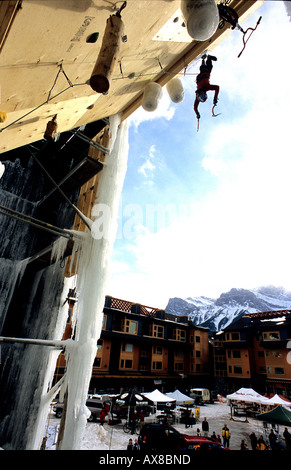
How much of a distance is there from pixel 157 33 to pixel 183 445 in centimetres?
1603

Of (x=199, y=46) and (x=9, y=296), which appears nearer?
(x=199, y=46)

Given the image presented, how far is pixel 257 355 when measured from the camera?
1457 inches

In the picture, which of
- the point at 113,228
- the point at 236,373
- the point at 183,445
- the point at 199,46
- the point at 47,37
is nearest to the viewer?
the point at 47,37

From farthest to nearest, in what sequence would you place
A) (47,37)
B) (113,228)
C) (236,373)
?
(236,373)
(113,228)
(47,37)

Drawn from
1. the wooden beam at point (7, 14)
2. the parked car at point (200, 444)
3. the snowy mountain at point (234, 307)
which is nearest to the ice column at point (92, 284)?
the wooden beam at point (7, 14)

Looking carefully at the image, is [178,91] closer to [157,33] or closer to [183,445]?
[157,33]

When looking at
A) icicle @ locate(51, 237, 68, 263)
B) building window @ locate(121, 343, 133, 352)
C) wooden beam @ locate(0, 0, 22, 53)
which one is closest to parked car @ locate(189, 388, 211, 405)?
building window @ locate(121, 343, 133, 352)

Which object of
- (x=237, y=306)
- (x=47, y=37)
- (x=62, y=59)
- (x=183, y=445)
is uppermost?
(x=237, y=306)

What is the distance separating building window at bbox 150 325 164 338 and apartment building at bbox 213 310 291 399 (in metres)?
11.8

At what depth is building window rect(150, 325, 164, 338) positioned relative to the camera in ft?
114

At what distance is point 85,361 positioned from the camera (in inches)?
175

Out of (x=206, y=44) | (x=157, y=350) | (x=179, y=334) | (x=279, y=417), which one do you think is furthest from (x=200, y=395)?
(x=206, y=44)

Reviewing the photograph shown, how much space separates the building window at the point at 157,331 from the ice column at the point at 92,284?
32372mm
